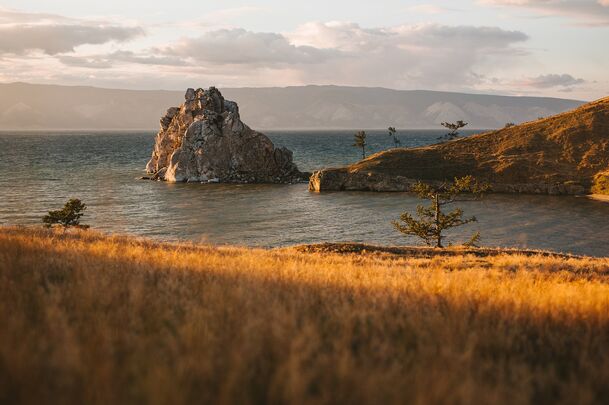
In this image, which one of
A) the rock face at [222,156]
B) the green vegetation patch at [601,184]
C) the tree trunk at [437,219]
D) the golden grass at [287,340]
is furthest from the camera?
the rock face at [222,156]

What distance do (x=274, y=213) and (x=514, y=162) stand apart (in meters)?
46.1

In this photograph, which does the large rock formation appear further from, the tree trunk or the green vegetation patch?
the tree trunk

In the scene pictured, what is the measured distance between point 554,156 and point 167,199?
6395cm

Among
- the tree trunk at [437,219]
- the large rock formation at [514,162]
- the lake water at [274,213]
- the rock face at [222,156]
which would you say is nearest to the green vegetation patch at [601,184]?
the large rock formation at [514,162]

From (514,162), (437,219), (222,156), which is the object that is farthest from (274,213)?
(514,162)

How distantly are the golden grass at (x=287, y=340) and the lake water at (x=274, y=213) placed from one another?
33529 millimetres

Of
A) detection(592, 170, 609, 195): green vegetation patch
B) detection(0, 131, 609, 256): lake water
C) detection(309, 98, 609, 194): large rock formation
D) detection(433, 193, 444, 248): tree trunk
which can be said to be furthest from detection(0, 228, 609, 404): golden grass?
detection(592, 170, 609, 195): green vegetation patch

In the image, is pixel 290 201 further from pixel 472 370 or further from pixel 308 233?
pixel 472 370

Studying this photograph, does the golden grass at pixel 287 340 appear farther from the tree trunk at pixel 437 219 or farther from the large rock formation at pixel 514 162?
the large rock formation at pixel 514 162

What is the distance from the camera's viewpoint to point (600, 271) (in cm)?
2150

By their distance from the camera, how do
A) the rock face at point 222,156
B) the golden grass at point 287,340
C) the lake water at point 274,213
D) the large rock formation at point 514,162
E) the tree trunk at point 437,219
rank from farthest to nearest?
the rock face at point 222,156, the large rock formation at point 514,162, the lake water at point 274,213, the tree trunk at point 437,219, the golden grass at point 287,340

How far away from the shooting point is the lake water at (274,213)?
45.4m

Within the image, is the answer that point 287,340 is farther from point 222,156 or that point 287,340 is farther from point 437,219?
point 222,156

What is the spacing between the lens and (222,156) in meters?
93.2
